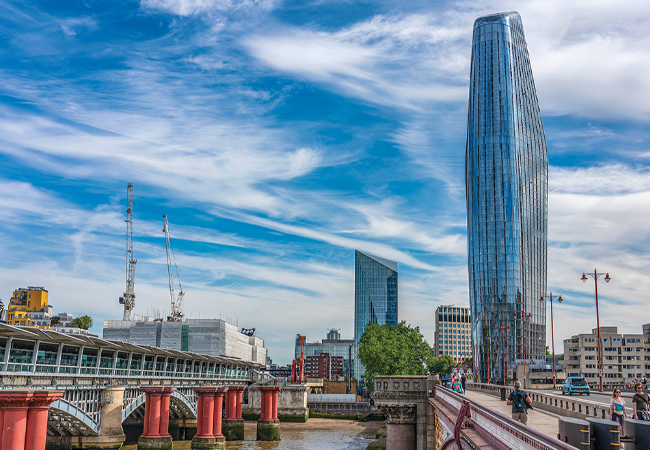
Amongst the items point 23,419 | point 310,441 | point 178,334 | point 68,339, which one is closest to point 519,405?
point 23,419

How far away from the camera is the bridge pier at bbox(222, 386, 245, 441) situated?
275ft

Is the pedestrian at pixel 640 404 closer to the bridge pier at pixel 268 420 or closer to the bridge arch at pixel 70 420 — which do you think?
the bridge arch at pixel 70 420

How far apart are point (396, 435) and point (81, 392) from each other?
30.6 m

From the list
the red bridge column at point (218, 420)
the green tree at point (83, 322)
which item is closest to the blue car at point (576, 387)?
the red bridge column at point (218, 420)

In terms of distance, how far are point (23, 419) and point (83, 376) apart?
2096 cm

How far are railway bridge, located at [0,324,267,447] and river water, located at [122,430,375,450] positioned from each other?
9282 mm

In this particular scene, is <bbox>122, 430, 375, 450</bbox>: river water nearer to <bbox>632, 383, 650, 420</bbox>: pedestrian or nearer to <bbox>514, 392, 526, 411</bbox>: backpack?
<bbox>514, 392, 526, 411</bbox>: backpack


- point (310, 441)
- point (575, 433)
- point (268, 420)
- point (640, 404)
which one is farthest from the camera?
point (268, 420)

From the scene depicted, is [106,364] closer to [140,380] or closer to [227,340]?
[140,380]

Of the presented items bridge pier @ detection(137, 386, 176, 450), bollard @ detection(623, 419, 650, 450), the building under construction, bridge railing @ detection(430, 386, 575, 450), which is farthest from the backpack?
the building under construction

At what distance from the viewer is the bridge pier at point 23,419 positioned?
3441 centimetres

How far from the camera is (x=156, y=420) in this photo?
198ft

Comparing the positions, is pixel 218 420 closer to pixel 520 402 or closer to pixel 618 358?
pixel 520 402

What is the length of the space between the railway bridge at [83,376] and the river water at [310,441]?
9282mm
